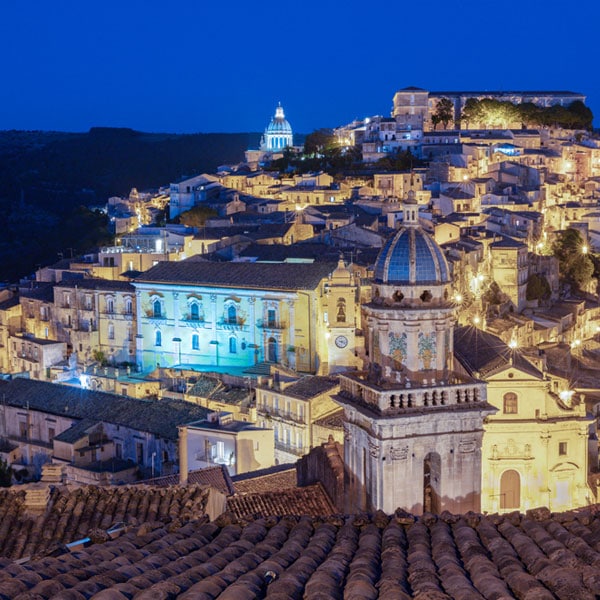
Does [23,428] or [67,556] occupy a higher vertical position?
[67,556]

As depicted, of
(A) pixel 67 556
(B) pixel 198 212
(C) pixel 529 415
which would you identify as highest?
(B) pixel 198 212

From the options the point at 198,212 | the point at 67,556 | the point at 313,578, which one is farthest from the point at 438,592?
the point at 198,212

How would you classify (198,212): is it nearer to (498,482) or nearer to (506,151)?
(506,151)

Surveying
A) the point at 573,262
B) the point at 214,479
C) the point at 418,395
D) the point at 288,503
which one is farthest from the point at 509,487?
the point at 573,262

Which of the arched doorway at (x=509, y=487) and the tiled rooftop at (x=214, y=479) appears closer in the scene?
the tiled rooftop at (x=214, y=479)

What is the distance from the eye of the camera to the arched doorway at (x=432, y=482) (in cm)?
1838

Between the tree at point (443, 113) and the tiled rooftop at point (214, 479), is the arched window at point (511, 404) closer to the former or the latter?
the tiled rooftop at point (214, 479)

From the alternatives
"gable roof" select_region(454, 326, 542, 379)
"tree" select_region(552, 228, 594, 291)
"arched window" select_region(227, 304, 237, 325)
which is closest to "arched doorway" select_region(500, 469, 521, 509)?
"gable roof" select_region(454, 326, 542, 379)

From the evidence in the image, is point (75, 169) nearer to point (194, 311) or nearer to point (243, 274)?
point (194, 311)

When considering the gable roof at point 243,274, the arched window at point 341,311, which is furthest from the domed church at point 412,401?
the gable roof at point 243,274

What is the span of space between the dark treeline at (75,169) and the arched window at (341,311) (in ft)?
172

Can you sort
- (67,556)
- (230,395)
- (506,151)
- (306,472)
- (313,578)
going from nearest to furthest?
(313,578)
(67,556)
(306,472)
(230,395)
(506,151)

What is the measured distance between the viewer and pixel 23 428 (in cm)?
4172

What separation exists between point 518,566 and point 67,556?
3857 millimetres
